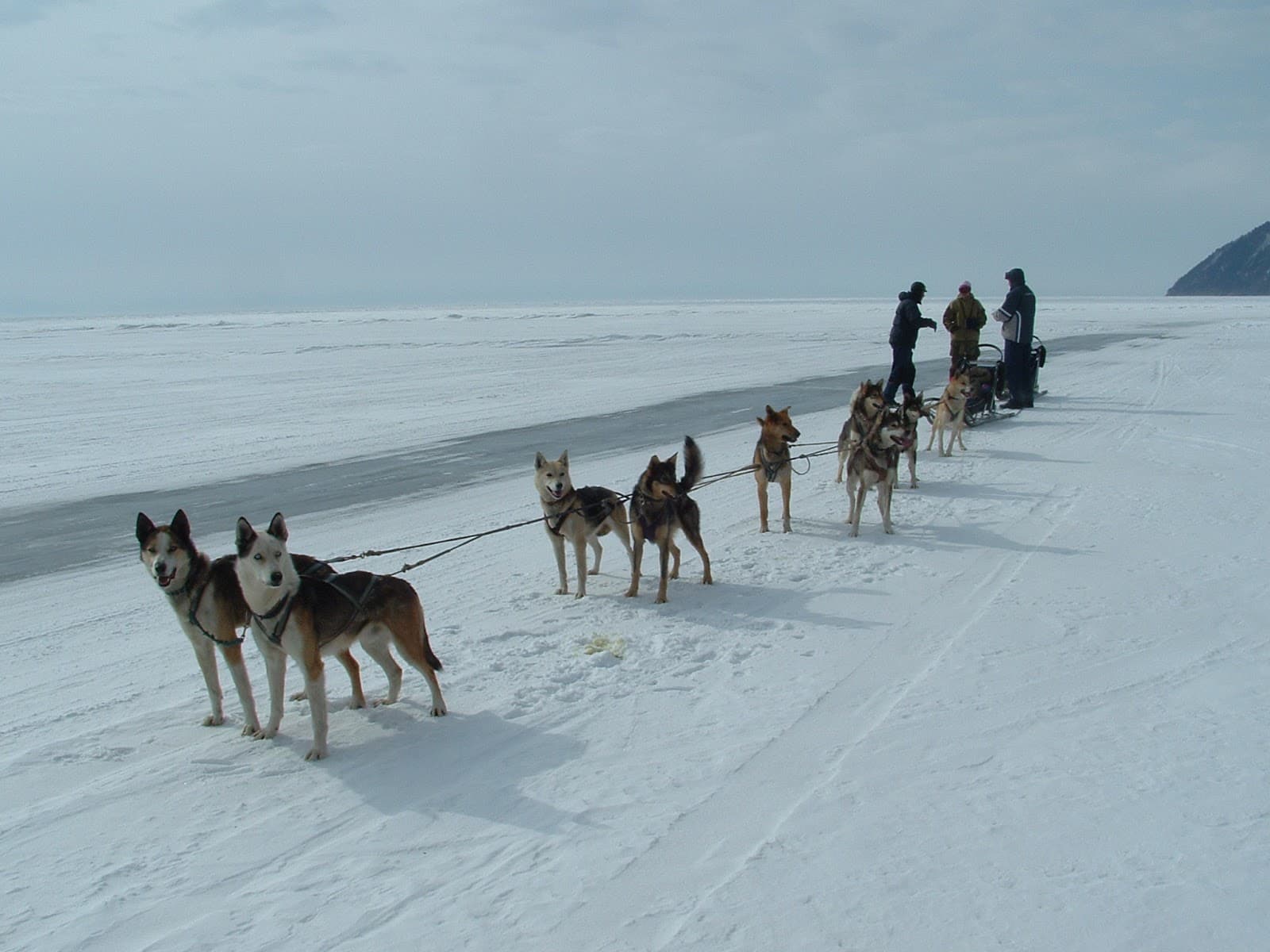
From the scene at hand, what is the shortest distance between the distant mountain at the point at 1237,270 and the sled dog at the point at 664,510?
141400 millimetres

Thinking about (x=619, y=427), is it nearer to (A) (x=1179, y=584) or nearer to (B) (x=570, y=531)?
(B) (x=570, y=531)

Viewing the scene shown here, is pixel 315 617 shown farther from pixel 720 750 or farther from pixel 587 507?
pixel 587 507

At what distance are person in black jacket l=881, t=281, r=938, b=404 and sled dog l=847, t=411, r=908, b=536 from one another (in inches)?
199

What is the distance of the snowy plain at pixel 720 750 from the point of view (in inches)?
123

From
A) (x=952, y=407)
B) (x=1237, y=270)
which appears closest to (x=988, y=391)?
(x=952, y=407)

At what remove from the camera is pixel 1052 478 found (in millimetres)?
10203

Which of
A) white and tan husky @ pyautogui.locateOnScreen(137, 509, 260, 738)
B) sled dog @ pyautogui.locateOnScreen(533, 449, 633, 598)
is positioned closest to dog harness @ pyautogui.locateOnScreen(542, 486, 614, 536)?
sled dog @ pyautogui.locateOnScreen(533, 449, 633, 598)

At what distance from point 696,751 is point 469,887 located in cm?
126

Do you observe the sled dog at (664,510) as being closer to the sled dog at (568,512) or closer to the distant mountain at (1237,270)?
the sled dog at (568,512)

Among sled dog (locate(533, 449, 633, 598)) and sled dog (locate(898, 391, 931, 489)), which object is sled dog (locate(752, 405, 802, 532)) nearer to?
sled dog (locate(898, 391, 931, 489))

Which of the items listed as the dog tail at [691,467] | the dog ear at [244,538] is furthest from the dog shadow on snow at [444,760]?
the dog tail at [691,467]

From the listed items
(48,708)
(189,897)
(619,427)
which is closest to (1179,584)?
(189,897)

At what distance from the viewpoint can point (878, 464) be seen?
8125mm

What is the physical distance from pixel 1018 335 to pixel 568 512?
11445 millimetres
